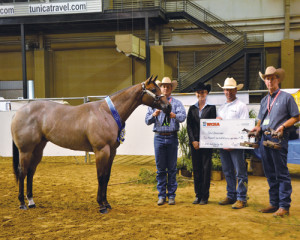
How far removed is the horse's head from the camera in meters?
5.00

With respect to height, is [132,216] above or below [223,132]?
below

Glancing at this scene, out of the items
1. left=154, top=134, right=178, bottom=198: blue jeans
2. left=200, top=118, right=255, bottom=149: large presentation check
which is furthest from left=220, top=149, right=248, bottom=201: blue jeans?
left=154, top=134, right=178, bottom=198: blue jeans

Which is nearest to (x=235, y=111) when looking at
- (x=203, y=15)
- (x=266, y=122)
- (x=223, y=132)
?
(x=223, y=132)

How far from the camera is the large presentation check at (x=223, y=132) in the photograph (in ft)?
16.4

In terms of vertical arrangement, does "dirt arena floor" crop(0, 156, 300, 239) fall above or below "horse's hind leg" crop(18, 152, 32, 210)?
below

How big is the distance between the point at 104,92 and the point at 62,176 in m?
11.5

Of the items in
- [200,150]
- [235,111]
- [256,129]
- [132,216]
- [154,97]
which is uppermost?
[154,97]

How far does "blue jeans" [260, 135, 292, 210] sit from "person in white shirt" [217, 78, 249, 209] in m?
0.43

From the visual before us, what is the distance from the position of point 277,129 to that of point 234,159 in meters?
0.94

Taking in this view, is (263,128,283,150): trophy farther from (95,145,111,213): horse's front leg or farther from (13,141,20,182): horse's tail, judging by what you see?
(13,141,20,182): horse's tail

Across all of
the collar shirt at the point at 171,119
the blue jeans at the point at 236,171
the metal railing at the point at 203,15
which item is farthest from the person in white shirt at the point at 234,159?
the metal railing at the point at 203,15

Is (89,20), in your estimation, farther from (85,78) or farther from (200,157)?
(200,157)

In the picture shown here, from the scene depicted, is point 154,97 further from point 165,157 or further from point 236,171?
point 236,171

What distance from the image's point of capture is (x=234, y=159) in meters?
5.05
